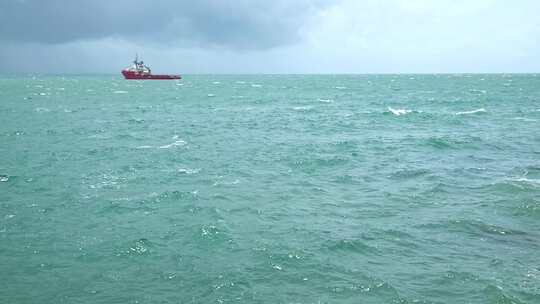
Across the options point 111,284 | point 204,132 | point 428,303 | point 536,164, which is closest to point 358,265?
point 428,303

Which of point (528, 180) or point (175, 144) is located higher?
point (528, 180)

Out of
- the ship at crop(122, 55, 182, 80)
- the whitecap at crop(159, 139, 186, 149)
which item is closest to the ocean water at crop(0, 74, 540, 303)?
the whitecap at crop(159, 139, 186, 149)

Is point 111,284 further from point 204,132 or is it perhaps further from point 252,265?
point 204,132

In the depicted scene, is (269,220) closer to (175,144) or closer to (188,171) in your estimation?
(188,171)

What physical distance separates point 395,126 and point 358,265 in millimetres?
39336

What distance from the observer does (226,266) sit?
48.9 ft

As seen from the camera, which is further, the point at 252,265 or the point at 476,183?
the point at 476,183

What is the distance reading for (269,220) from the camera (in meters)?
19.6

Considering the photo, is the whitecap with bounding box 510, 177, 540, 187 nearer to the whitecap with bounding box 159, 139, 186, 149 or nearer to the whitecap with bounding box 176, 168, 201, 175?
the whitecap with bounding box 176, 168, 201, 175

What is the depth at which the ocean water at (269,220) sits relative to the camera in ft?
44.1

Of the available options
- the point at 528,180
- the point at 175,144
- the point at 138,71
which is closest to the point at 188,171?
the point at 175,144

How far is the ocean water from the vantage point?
13445 millimetres

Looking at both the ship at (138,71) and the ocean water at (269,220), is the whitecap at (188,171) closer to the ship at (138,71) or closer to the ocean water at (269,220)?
the ocean water at (269,220)

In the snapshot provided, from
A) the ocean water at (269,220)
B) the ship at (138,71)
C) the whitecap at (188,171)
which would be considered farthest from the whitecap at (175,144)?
the ship at (138,71)
